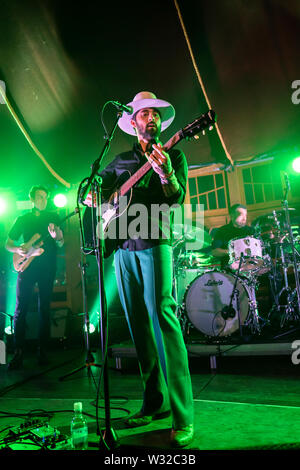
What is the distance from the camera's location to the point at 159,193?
2.27 m

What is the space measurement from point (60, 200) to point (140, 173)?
5796mm

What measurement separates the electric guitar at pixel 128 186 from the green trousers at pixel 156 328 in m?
0.22

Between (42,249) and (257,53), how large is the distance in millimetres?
3948

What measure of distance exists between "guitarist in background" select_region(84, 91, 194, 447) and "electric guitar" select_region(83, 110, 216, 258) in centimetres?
6

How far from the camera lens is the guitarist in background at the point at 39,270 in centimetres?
486

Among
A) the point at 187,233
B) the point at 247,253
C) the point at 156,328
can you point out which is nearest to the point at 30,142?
the point at 187,233

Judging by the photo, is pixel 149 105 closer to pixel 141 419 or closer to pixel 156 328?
pixel 156 328

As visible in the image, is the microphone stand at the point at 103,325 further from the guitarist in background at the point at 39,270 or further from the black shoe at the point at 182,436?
the guitarist in background at the point at 39,270

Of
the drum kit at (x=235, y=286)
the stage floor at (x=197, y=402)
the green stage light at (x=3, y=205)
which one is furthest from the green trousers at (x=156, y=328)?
the green stage light at (x=3, y=205)

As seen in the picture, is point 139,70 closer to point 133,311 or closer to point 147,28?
point 147,28

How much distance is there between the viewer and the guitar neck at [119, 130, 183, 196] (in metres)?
2.18

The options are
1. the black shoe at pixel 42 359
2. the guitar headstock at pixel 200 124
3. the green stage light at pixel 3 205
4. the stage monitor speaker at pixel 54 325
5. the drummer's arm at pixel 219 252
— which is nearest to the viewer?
the guitar headstock at pixel 200 124

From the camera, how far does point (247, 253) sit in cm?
471
